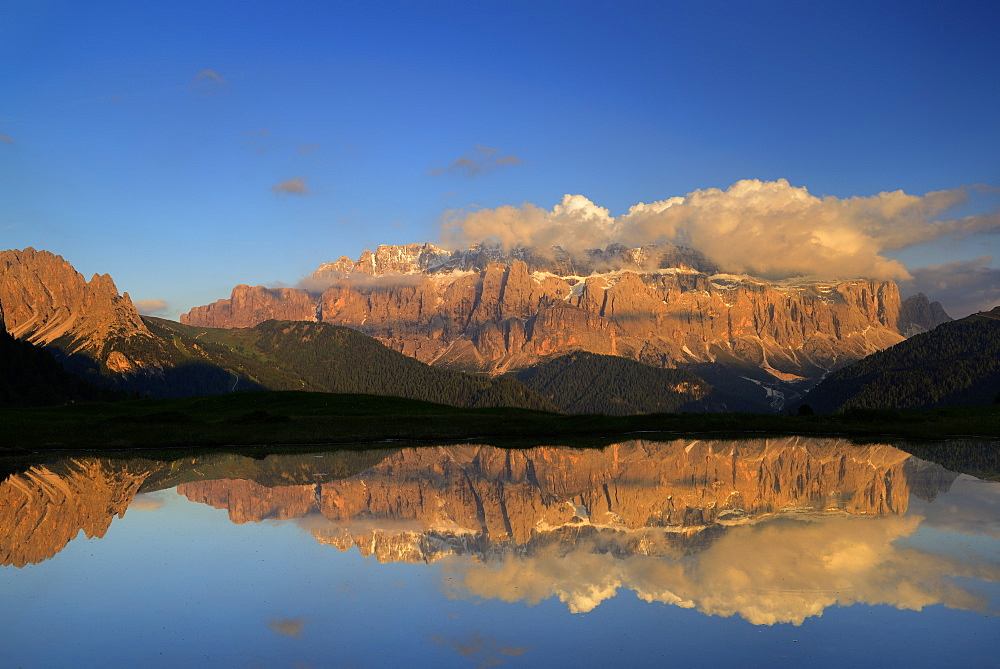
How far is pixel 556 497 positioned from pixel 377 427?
37216 millimetres

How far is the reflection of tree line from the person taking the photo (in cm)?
2439

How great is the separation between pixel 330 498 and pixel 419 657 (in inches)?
683

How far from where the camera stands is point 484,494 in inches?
1259

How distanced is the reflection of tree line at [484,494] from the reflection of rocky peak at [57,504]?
69 mm

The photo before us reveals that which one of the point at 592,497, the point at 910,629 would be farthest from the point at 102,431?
the point at 910,629

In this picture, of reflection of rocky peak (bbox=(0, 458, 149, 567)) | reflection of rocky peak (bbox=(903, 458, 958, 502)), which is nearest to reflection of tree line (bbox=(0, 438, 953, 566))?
reflection of rocky peak (bbox=(0, 458, 149, 567))

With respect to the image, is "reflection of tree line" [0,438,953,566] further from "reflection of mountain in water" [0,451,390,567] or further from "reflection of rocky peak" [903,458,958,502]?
"reflection of rocky peak" [903,458,958,502]

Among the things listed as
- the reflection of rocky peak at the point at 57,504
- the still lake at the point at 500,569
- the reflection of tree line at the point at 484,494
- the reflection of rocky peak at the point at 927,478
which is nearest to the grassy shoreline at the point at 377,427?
the reflection of tree line at the point at 484,494

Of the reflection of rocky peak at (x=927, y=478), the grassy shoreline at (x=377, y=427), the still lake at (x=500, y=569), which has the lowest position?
the still lake at (x=500, y=569)

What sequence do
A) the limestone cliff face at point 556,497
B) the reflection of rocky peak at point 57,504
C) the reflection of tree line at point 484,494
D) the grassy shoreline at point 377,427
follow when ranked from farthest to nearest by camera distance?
the grassy shoreline at point 377,427
the limestone cliff face at point 556,497
the reflection of tree line at point 484,494
the reflection of rocky peak at point 57,504

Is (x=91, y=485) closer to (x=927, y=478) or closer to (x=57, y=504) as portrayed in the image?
(x=57, y=504)

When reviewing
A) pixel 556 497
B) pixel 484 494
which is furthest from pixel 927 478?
pixel 484 494

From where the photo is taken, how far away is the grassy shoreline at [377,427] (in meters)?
55.7

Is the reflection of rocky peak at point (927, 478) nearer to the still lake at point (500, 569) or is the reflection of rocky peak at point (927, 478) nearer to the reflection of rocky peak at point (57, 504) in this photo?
the still lake at point (500, 569)
